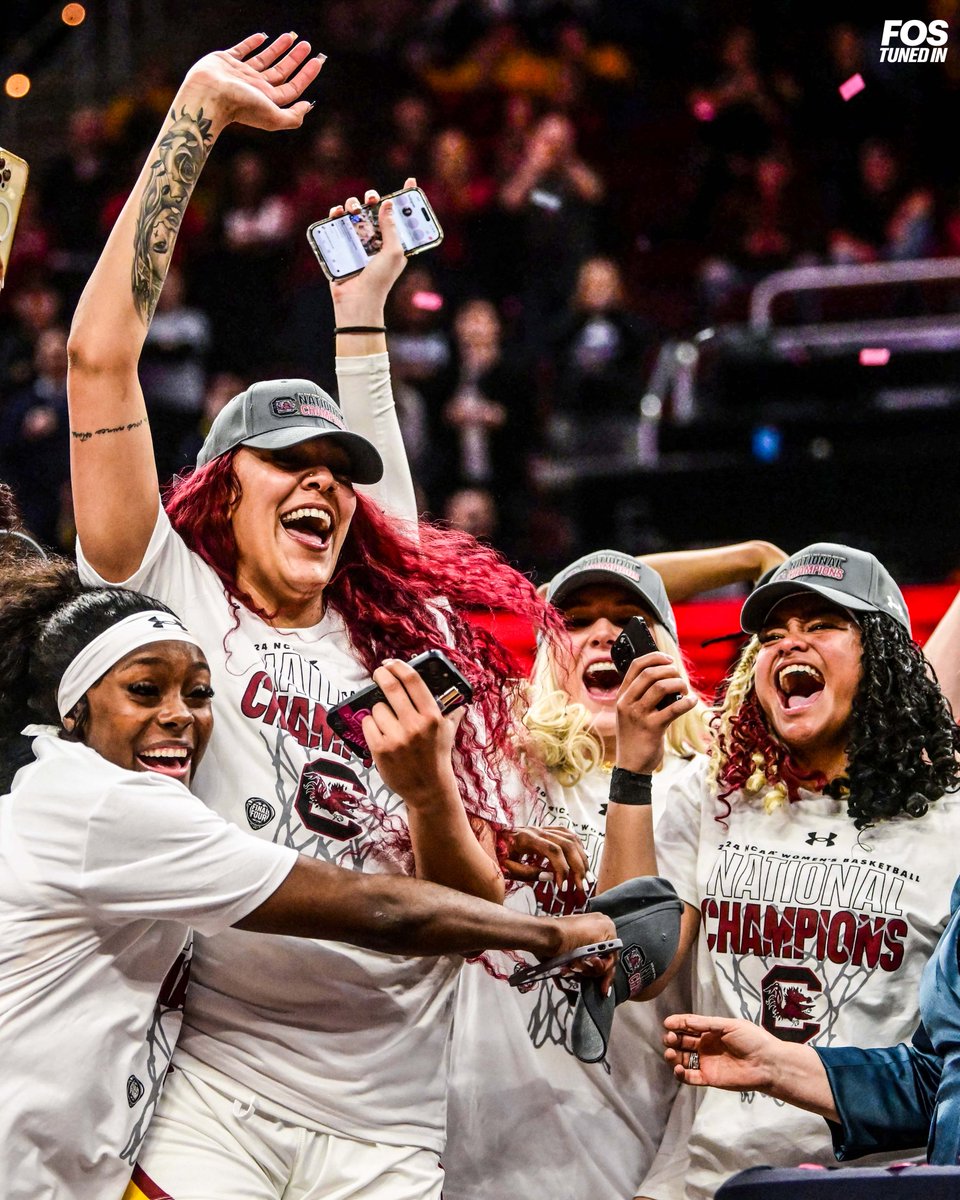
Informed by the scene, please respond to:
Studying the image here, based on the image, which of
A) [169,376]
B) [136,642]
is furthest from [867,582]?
[169,376]

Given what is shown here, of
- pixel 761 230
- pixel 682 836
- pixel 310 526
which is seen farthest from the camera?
pixel 761 230

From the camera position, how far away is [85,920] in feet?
6.70

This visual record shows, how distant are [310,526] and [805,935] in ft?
3.42

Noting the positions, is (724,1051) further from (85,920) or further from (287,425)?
(287,425)

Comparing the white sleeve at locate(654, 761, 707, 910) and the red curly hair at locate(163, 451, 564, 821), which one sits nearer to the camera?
the red curly hair at locate(163, 451, 564, 821)

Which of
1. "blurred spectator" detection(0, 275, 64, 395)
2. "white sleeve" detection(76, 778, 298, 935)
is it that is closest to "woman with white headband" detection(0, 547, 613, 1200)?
"white sleeve" detection(76, 778, 298, 935)

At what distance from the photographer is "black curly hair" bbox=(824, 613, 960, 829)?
8.64ft

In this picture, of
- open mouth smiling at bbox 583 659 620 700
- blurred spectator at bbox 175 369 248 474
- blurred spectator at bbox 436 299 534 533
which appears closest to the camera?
open mouth smiling at bbox 583 659 620 700

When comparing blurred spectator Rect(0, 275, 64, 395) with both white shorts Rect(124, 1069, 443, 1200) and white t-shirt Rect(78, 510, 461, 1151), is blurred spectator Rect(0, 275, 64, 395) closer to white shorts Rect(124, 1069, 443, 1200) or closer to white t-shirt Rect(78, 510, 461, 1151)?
white t-shirt Rect(78, 510, 461, 1151)

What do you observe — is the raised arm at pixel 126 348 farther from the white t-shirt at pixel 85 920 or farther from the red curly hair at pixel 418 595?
the white t-shirt at pixel 85 920

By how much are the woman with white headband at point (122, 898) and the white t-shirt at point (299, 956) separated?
3.7 inches

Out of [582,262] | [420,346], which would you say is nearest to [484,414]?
[420,346]

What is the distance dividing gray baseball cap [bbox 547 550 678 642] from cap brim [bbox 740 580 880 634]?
8.5 inches

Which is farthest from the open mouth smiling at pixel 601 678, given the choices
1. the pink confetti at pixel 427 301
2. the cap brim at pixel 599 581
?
the pink confetti at pixel 427 301
